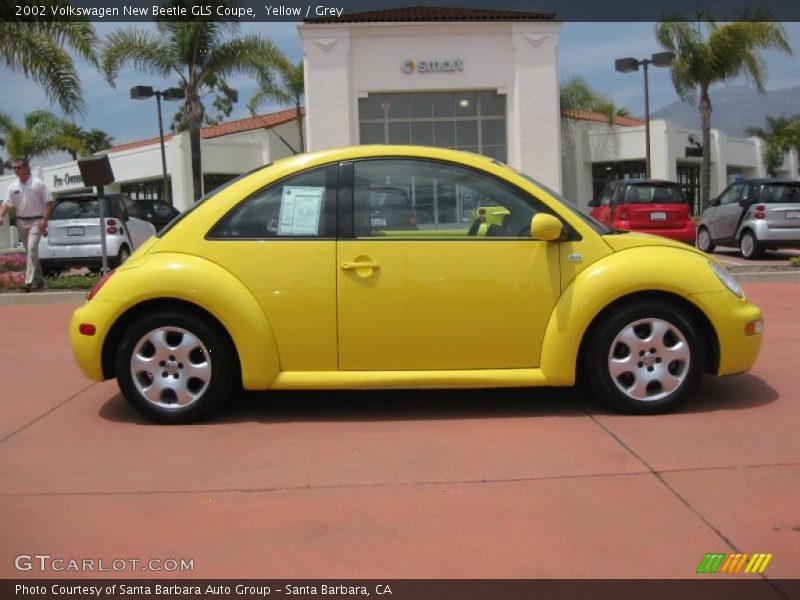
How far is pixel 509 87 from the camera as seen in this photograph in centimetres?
2467

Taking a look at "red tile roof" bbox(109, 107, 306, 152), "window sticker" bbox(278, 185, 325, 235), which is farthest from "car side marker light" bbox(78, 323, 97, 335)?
"red tile roof" bbox(109, 107, 306, 152)

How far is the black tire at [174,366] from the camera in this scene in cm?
479

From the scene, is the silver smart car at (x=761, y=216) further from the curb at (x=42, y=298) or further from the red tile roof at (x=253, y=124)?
the red tile roof at (x=253, y=124)

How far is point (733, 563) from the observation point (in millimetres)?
2982

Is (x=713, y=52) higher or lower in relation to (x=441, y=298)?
higher

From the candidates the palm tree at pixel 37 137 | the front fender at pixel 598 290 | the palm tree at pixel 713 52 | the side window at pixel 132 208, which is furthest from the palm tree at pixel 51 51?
the palm tree at pixel 37 137

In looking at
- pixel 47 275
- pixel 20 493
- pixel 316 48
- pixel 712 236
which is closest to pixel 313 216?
pixel 20 493

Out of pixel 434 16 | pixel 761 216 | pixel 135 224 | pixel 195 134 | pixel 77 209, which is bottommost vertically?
pixel 761 216

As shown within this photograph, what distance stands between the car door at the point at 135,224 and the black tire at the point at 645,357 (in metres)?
10.8

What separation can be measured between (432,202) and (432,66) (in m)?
20.4

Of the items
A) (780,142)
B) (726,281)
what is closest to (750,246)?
(726,281)

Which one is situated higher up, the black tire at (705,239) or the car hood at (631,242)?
the car hood at (631,242)

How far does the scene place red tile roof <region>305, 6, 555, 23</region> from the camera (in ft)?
79.1

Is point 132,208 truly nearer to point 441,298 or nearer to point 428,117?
point 428,117
